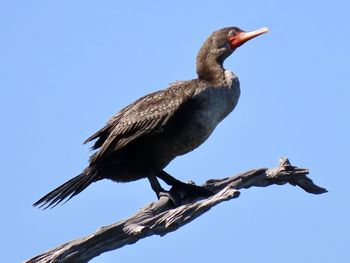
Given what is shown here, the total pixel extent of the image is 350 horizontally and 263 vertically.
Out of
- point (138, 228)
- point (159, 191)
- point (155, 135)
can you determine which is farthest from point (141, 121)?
point (138, 228)

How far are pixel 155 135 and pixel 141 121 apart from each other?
153 millimetres

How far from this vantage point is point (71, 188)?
912 centimetres

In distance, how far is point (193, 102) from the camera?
30.5ft

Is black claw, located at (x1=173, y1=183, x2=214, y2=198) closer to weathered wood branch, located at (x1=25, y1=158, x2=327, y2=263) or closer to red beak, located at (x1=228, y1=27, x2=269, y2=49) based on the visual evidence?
weathered wood branch, located at (x1=25, y1=158, x2=327, y2=263)

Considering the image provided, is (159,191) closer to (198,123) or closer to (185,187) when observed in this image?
(185,187)

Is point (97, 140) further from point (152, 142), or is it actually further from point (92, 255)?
point (92, 255)

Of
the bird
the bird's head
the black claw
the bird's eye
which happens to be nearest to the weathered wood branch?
the black claw

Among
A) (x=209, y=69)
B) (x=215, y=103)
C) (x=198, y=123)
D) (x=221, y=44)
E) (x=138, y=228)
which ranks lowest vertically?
(x=138, y=228)

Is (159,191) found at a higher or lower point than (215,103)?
lower

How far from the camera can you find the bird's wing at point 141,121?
9156mm

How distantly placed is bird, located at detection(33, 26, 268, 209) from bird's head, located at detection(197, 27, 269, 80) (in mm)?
353

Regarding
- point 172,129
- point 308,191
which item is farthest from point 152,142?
point 308,191

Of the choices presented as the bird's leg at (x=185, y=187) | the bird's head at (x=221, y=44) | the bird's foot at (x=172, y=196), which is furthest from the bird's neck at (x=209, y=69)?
the bird's foot at (x=172, y=196)

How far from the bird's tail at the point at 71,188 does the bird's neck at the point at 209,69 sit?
3.93 ft
